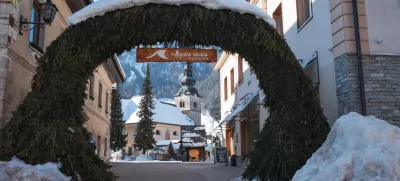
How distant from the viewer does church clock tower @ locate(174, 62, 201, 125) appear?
76688 millimetres

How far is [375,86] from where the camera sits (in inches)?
335

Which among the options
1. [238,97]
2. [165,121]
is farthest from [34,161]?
[165,121]

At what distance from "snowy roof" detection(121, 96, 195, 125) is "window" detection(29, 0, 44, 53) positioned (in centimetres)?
5919

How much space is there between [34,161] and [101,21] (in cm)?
267

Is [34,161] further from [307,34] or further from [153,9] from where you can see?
[307,34]

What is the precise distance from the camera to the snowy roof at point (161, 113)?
7081 centimetres

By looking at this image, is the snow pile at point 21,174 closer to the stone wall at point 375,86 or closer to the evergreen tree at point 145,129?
the stone wall at point 375,86

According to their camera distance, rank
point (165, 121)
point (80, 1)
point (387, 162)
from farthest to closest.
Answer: point (165, 121)
point (80, 1)
point (387, 162)

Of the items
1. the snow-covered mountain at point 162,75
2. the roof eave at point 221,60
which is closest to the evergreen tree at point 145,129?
the roof eave at point 221,60

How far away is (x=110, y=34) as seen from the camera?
6945 mm

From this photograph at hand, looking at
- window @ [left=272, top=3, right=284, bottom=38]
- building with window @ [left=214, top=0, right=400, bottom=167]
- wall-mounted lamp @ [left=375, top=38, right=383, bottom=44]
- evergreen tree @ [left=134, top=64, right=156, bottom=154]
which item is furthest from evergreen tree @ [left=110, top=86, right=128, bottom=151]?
wall-mounted lamp @ [left=375, top=38, right=383, bottom=44]

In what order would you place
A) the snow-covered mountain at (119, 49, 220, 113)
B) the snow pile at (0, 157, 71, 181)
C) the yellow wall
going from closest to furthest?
the snow pile at (0, 157, 71, 181), the yellow wall, the snow-covered mountain at (119, 49, 220, 113)

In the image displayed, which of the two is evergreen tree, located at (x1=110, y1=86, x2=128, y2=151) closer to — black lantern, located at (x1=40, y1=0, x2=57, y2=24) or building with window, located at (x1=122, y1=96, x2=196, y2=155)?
building with window, located at (x1=122, y1=96, x2=196, y2=155)

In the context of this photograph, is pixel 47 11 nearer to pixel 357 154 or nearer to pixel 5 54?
pixel 5 54
